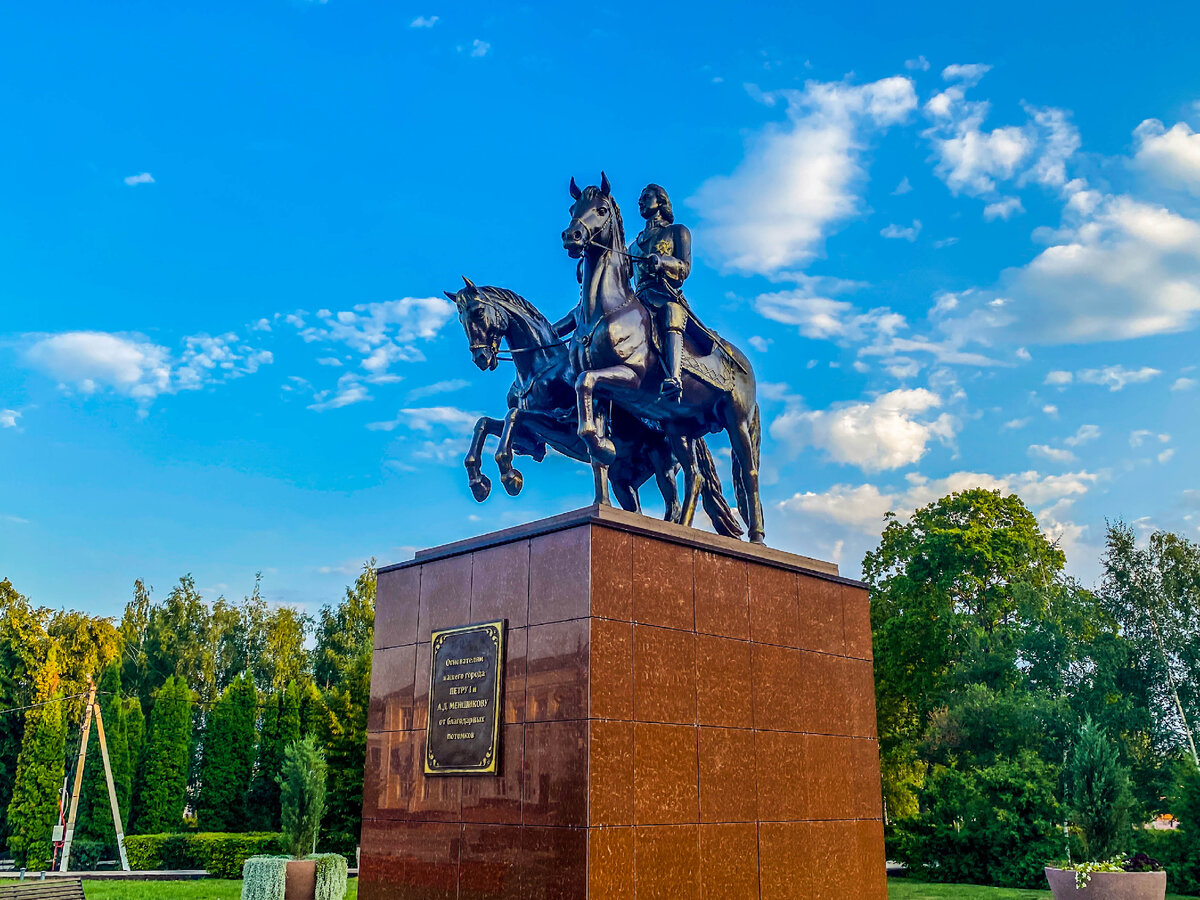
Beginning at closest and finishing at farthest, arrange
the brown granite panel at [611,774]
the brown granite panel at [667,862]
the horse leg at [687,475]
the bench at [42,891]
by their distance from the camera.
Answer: the brown granite panel at [611,774] < the brown granite panel at [667,862] < the horse leg at [687,475] < the bench at [42,891]

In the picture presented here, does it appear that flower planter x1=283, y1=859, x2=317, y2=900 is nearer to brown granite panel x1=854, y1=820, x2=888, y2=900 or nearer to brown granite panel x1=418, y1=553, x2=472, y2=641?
brown granite panel x1=418, y1=553, x2=472, y2=641

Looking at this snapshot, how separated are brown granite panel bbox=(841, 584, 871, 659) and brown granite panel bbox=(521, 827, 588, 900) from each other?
3.98 m

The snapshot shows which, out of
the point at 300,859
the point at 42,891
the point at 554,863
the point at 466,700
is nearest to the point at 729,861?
the point at 554,863

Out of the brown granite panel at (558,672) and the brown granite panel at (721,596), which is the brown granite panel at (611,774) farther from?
the brown granite panel at (721,596)

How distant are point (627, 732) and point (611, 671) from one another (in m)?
0.45

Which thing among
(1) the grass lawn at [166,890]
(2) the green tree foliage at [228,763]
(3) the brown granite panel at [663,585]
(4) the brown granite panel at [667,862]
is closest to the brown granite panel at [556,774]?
(4) the brown granite panel at [667,862]

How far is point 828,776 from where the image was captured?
883cm

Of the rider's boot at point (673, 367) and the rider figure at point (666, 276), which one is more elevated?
the rider figure at point (666, 276)

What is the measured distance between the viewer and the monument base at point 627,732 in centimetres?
693

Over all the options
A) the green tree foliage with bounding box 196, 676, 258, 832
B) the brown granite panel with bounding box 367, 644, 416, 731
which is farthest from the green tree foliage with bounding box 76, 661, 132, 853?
the brown granite panel with bounding box 367, 644, 416, 731

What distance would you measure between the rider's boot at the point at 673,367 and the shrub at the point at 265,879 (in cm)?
1134

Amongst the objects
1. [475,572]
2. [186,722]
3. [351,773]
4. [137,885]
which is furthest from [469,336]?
[186,722]

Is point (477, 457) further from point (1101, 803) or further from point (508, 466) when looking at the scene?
point (1101, 803)

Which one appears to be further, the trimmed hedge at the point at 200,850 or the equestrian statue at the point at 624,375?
the trimmed hedge at the point at 200,850
